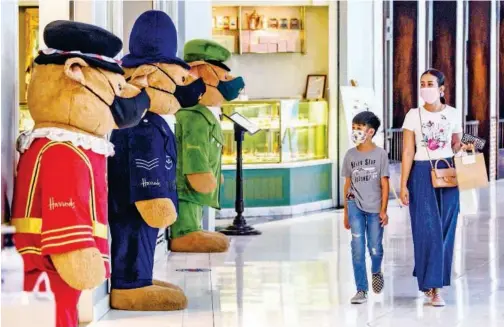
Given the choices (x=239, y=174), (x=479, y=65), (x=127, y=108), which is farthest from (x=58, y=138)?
(x=479, y=65)

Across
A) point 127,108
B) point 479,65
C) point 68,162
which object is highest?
point 479,65

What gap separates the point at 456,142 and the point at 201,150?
8.68 feet

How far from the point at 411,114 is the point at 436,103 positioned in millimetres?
192

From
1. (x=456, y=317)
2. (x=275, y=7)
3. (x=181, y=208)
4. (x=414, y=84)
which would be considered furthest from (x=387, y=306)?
(x=414, y=84)

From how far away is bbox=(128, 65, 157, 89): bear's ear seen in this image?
24.9ft

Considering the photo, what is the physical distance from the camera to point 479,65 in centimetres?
1997

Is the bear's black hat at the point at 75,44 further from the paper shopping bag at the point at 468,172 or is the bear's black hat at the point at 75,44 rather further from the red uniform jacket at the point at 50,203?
the paper shopping bag at the point at 468,172

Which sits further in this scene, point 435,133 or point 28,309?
point 435,133

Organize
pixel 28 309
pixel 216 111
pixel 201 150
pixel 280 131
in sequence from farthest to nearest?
1. pixel 280 131
2. pixel 216 111
3. pixel 201 150
4. pixel 28 309

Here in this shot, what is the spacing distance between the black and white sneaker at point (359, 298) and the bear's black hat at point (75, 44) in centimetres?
A: 316

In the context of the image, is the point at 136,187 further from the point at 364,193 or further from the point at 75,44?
the point at 75,44

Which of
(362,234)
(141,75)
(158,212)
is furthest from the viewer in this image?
(362,234)

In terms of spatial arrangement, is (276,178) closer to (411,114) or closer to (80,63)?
(411,114)

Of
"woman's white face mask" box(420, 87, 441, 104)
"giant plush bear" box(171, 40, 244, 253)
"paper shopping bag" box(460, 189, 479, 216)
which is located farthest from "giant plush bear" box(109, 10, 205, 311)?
"paper shopping bag" box(460, 189, 479, 216)
